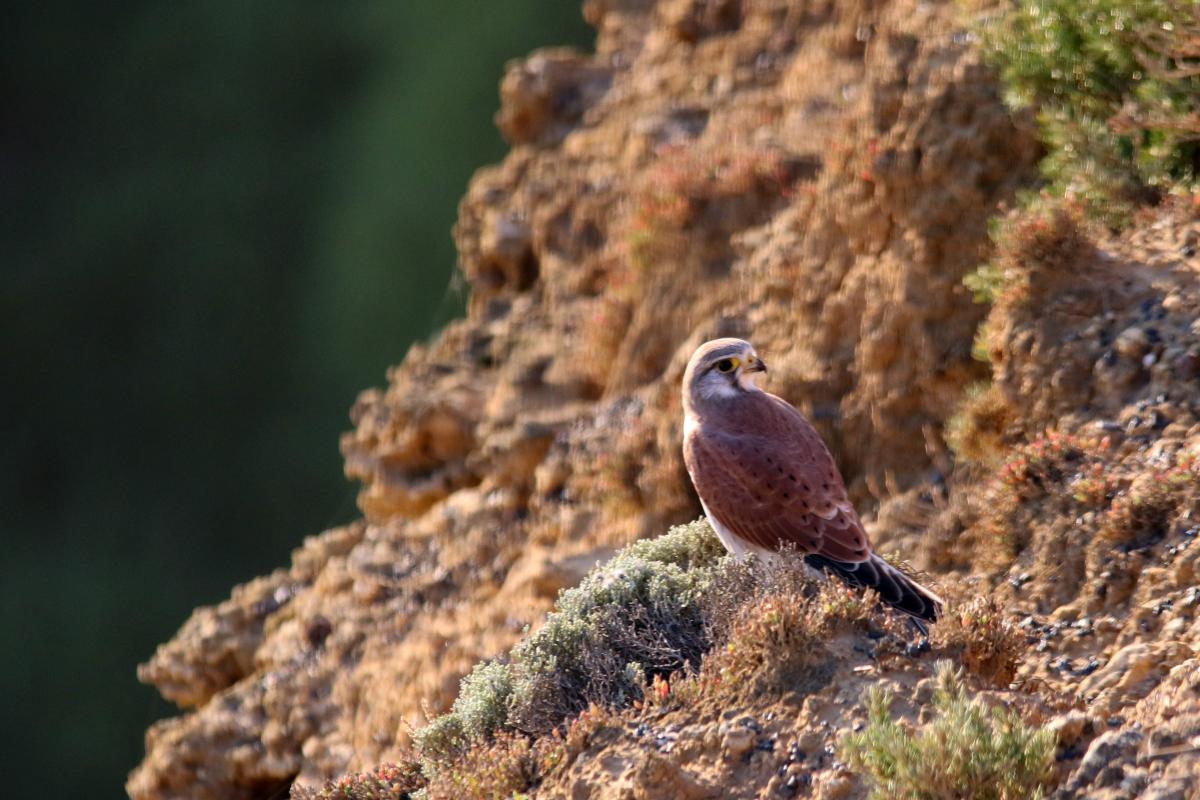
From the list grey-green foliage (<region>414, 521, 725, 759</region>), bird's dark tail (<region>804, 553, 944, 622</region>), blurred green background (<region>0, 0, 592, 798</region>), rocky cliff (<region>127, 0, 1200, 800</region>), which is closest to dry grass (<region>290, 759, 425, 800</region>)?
grey-green foliage (<region>414, 521, 725, 759</region>)

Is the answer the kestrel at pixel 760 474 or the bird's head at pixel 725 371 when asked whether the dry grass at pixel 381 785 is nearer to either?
the kestrel at pixel 760 474

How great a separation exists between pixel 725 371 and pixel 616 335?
3387 mm

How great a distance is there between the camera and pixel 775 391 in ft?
26.3

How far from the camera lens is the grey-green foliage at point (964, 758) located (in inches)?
155

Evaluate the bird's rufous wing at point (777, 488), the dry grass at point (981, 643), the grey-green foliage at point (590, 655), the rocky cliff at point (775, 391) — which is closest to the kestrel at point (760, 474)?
the bird's rufous wing at point (777, 488)

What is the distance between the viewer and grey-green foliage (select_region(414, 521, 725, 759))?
547cm

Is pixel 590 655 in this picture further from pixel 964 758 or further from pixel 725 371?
pixel 964 758

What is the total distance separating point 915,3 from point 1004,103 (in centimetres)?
181

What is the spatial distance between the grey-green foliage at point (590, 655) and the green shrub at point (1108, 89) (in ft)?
9.69

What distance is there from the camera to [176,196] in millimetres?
21359

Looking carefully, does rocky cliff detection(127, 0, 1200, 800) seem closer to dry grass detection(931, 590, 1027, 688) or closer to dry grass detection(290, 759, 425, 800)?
dry grass detection(931, 590, 1027, 688)

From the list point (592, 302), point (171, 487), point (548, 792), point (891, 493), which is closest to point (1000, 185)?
point (891, 493)

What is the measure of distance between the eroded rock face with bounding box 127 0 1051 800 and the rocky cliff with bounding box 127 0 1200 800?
0.08 feet

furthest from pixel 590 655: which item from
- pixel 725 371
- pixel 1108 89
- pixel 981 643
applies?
pixel 1108 89
